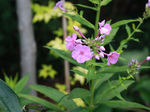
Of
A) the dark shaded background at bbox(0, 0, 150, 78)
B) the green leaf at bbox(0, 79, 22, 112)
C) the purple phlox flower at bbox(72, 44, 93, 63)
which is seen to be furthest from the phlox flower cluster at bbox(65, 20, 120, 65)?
the dark shaded background at bbox(0, 0, 150, 78)

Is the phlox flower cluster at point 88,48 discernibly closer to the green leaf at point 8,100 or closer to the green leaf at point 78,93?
the green leaf at point 78,93

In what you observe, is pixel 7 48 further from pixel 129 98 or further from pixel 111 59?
pixel 111 59

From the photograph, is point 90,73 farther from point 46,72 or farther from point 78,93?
point 46,72

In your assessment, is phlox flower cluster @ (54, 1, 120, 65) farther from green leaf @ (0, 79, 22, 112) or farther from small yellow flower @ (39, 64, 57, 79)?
small yellow flower @ (39, 64, 57, 79)

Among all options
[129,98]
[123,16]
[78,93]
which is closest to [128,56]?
[129,98]

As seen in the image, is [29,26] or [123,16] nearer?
[29,26]

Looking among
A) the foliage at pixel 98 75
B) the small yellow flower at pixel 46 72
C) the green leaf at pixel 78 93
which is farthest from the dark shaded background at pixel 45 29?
the green leaf at pixel 78 93

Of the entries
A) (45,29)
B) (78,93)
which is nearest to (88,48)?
(78,93)

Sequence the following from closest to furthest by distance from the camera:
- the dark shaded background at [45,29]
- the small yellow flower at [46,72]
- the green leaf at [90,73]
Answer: the green leaf at [90,73], the small yellow flower at [46,72], the dark shaded background at [45,29]
